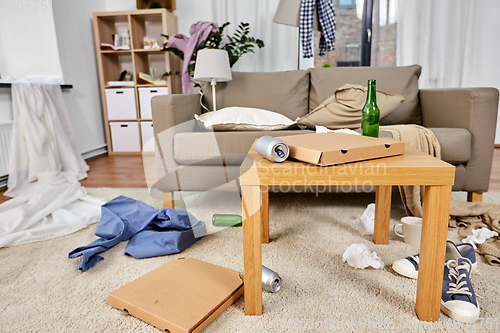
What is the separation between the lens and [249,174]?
796mm

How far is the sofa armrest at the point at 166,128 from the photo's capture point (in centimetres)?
165

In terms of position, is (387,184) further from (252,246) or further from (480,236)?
(480,236)

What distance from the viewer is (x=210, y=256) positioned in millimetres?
1224

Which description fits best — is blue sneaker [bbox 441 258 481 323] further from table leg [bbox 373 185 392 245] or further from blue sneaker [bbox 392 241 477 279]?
table leg [bbox 373 185 392 245]

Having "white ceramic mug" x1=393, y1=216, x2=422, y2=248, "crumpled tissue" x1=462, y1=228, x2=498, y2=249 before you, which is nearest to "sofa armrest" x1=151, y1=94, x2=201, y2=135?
"white ceramic mug" x1=393, y1=216, x2=422, y2=248

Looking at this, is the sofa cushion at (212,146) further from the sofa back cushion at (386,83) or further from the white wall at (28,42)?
the white wall at (28,42)

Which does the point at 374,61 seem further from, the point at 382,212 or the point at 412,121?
the point at 382,212

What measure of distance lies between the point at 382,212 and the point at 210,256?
671 mm

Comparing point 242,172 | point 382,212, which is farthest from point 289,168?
point 382,212

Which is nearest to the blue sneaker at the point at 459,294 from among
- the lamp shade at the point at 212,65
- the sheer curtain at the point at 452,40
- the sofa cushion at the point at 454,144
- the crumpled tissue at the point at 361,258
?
the crumpled tissue at the point at 361,258

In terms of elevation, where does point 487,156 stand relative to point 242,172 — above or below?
below

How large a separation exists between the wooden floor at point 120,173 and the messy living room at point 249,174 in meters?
0.03

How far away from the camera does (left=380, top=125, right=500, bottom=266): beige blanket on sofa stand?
134cm

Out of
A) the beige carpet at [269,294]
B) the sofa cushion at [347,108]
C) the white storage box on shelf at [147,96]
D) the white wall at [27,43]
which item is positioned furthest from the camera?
the white storage box on shelf at [147,96]
